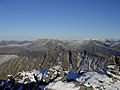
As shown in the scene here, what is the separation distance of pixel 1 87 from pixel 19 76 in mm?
15405

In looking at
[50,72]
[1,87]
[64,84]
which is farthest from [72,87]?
[1,87]

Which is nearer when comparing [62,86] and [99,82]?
[62,86]

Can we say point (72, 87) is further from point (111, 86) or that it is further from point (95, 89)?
point (111, 86)

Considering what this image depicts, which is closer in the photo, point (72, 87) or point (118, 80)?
point (72, 87)

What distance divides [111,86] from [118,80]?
18.1 feet

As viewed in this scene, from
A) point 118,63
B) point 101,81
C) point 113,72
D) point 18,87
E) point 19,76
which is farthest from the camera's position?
Result: point 19,76

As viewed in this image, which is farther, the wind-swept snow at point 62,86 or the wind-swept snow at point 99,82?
the wind-swept snow at point 99,82

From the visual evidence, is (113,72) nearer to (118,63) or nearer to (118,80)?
(118,80)

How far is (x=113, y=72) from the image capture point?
204 feet

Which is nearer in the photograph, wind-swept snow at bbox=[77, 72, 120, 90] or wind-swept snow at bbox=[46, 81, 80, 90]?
wind-swept snow at bbox=[46, 81, 80, 90]

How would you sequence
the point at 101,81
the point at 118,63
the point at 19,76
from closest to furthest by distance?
the point at 101,81
the point at 118,63
the point at 19,76

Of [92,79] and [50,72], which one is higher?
[92,79]

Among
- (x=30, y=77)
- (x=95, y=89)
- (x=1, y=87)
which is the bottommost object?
(x=1, y=87)

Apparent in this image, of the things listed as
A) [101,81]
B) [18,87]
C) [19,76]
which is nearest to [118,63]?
[101,81]
